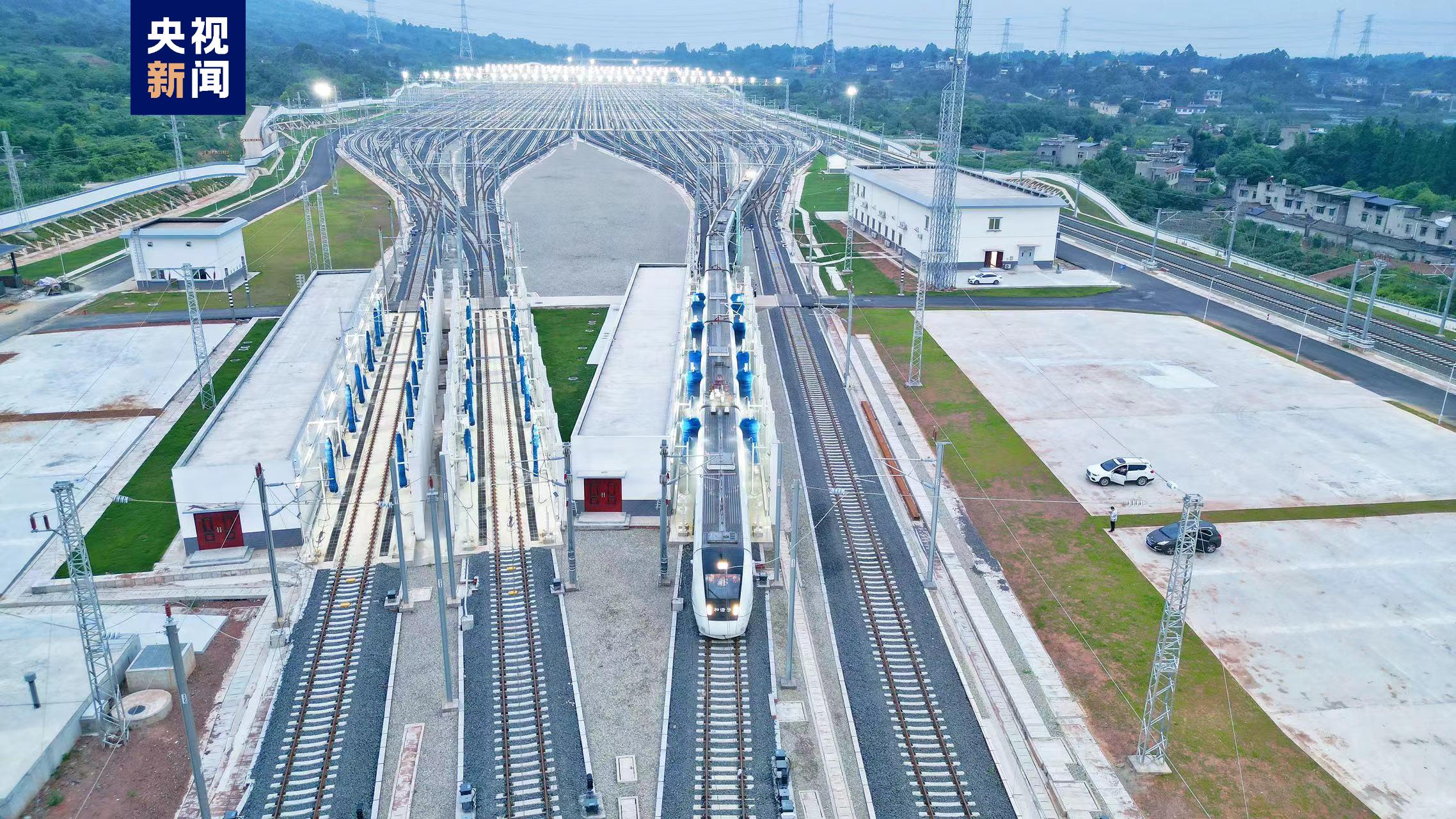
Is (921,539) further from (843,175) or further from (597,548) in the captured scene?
(843,175)

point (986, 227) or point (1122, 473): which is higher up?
point (986, 227)

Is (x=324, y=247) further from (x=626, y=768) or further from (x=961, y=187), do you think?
(x=626, y=768)

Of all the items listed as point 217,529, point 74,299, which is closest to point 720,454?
point 217,529

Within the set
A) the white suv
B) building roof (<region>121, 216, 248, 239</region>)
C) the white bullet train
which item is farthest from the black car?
building roof (<region>121, 216, 248, 239</region>)

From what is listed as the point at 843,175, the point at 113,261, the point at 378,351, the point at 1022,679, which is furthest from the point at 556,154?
the point at 1022,679

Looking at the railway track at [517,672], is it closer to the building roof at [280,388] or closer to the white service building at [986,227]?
the building roof at [280,388]

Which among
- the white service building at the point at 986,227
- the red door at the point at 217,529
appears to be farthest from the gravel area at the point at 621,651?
the white service building at the point at 986,227
